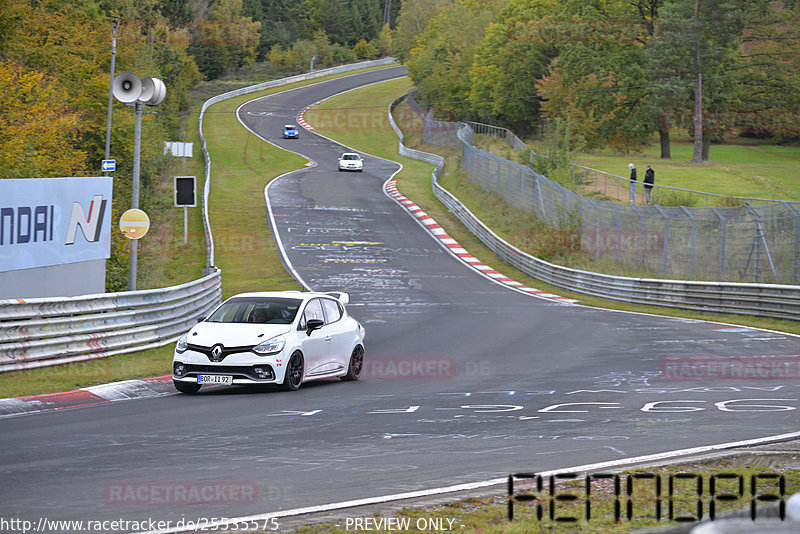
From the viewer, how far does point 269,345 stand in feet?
45.3

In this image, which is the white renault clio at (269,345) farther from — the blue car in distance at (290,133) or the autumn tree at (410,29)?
the autumn tree at (410,29)

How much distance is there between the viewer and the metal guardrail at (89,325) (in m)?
14.6

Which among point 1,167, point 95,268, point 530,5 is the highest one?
point 530,5

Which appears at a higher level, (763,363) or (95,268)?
(95,268)

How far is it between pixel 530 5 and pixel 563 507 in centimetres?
9056

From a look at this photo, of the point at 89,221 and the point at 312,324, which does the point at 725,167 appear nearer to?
the point at 89,221

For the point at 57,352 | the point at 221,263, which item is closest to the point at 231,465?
the point at 57,352

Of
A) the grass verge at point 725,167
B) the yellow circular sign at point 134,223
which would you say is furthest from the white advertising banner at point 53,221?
the grass verge at point 725,167

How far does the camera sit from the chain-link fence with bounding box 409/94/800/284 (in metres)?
26.1

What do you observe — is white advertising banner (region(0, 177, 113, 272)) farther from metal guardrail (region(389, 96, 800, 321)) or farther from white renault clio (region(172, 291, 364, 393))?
metal guardrail (region(389, 96, 800, 321))

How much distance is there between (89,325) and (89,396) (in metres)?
3.46

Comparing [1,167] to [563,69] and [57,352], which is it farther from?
[563,69]

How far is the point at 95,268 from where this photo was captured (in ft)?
63.8

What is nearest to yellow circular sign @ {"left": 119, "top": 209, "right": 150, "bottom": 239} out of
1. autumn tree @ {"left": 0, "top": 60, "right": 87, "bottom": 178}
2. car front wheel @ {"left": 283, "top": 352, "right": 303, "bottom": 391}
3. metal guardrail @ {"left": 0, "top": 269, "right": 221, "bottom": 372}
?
metal guardrail @ {"left": 0, "top": 269, "right": 221, "bottom": 372}
